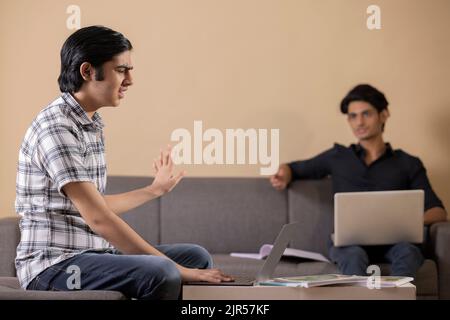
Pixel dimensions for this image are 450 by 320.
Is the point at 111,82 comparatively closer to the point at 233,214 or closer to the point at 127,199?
the point at 127,199

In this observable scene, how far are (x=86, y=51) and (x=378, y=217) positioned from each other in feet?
5.09

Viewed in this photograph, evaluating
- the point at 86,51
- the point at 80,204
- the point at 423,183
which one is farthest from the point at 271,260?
the point at 423,183

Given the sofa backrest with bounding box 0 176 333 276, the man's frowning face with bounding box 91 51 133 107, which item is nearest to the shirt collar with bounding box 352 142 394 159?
the sofa backrest with bounding box 0 176 333 276

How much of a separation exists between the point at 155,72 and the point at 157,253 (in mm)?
1958

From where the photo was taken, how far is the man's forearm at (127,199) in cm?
251

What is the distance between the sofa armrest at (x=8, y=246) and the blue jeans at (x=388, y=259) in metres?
1.34

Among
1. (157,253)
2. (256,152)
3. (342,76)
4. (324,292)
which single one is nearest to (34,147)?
(157,253)

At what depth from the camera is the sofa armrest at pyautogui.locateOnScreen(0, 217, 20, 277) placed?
335 cm

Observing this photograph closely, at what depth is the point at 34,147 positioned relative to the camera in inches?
86.0

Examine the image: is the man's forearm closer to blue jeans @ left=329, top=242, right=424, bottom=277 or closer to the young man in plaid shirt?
the young man in plaid shirt

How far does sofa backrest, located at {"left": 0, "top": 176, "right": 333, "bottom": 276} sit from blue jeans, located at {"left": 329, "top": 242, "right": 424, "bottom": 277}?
0.28m

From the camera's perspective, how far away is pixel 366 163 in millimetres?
3742

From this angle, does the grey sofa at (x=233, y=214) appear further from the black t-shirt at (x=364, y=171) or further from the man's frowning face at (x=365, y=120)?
→ the man's frowning face at (x=365, y=120)
